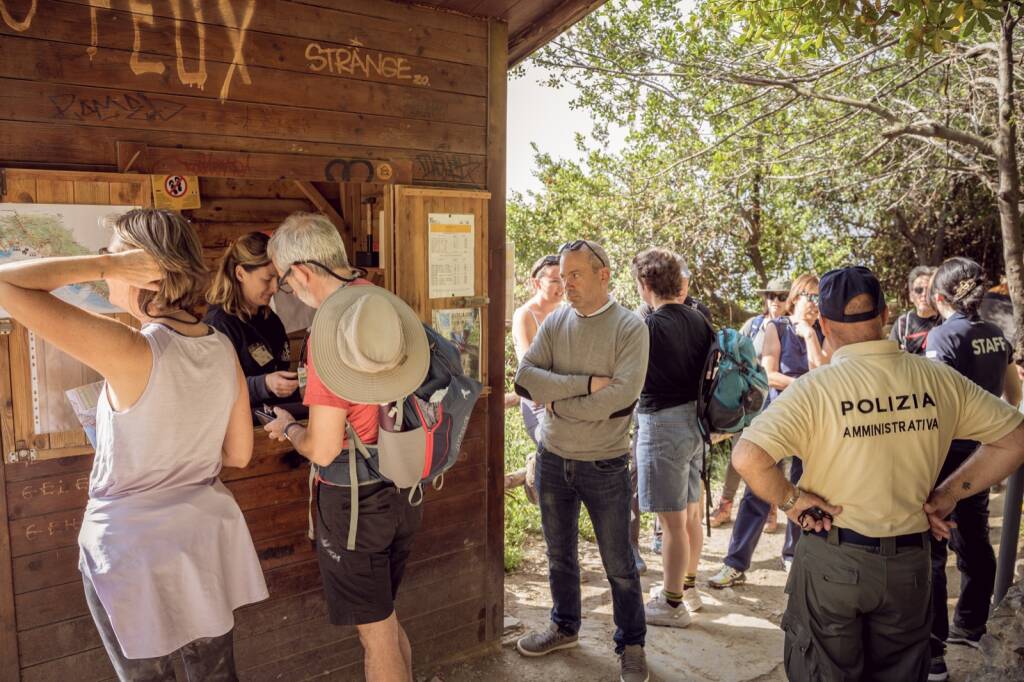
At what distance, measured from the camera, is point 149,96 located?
2.91 m

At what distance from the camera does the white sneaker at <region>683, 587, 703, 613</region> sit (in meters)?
4.74

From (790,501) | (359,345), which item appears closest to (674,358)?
(790,501)

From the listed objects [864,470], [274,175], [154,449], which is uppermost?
[274,175]

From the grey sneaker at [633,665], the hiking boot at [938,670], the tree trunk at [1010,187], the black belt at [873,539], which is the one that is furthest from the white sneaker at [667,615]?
the tree trunk at [1010,187]

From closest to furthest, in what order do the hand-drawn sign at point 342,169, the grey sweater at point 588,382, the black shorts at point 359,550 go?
1. the black shorts at point 359,550
2. the hand-drawn sign at point 342,169
3. the grey sweater at point 588,382

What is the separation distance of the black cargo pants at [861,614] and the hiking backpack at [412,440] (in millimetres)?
1378

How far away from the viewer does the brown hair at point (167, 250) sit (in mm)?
2348

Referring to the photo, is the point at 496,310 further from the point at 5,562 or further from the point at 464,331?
the point at 5,562

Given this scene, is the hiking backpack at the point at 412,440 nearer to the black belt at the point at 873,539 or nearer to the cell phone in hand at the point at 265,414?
the cell phone in hand at the point at 265,414

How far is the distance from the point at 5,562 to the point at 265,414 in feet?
3.37

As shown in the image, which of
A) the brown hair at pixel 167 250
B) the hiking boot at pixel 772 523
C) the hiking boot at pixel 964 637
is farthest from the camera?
the hiking boot at pixel 772 523

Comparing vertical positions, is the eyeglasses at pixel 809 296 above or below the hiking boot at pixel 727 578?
above

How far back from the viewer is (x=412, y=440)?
2.78 meters

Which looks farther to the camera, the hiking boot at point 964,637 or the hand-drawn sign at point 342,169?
the hiking boot at point 964,637
